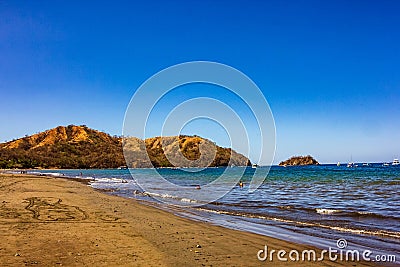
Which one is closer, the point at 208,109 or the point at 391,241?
the point at 391,241

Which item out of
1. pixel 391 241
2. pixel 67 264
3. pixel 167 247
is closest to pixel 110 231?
pixel 167 247

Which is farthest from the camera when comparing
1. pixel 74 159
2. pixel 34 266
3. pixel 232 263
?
pixel 74 159

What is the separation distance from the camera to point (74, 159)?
636 ft

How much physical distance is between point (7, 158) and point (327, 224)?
152 m

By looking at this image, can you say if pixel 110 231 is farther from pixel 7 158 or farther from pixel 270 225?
pixel 7 158

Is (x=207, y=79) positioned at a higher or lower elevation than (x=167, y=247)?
higher

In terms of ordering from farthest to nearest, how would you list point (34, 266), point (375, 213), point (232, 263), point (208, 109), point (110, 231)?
point (375, 213)
point (208, 109)
point (110, 231)
point (232, 263)
point (34, 266)
